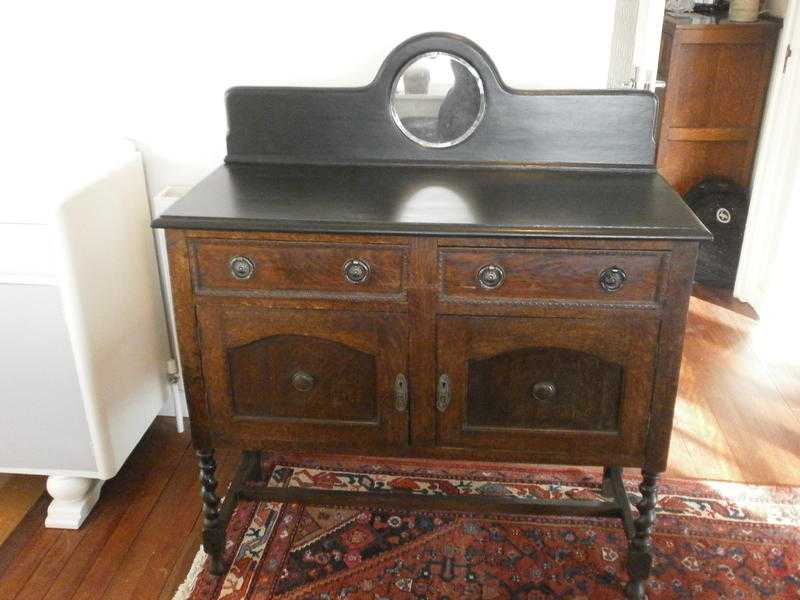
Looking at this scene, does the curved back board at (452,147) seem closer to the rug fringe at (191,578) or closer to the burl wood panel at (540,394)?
the burl wood panel at (540,394)

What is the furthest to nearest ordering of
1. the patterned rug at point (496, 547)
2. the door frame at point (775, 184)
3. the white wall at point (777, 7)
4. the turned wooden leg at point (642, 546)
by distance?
the white wall at point (777, 7) → the door frame at point (775, 184) → the patterned rug at point (496, 547) → the turned wooden leg at point (642, 546)

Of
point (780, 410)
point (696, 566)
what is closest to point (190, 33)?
point (696, 566)

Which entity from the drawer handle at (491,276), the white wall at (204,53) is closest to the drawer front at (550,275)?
the drawer handle at (491,276)

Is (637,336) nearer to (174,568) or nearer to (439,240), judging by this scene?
(439,240)

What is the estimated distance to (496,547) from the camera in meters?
1.94

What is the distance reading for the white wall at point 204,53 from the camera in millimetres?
1902

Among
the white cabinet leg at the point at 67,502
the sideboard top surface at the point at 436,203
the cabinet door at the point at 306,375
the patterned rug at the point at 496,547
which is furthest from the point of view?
the white cabinet leg at the point at 67,502

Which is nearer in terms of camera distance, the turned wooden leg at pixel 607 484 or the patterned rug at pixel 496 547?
the patterned rug at pixel 496 547

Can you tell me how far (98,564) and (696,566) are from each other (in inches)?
57.6

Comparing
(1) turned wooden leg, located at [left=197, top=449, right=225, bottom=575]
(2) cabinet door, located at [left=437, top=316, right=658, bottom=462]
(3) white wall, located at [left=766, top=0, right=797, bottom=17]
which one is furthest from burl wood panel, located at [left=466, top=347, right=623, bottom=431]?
(3) white wall, located at [left=766, top=0, right=797, bottom=17]

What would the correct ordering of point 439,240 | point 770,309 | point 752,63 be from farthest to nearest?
point 752,63, point 770,309, point 439,240

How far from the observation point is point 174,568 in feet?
6.17

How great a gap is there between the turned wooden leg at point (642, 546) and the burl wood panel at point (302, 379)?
0.62 metres

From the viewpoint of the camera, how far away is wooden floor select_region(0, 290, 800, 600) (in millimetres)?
1855
